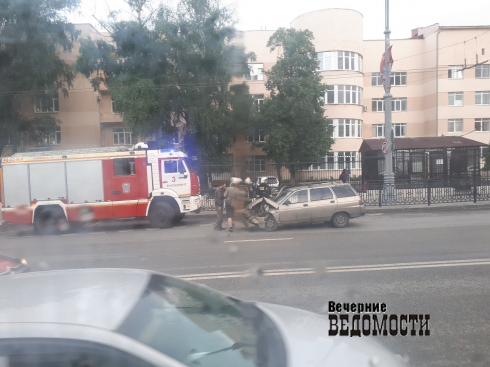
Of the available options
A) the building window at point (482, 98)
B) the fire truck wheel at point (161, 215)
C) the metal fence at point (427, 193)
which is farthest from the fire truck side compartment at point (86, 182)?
the building window at point (482, 98)

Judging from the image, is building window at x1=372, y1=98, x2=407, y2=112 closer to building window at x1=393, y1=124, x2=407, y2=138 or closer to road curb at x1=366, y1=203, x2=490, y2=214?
building window at x1=393, y1=124, x2=407, y2=138

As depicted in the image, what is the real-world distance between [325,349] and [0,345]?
163 centimetres

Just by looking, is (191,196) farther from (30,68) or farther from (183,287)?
(183,287)

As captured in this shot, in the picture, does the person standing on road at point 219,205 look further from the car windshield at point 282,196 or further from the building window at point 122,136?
the building window at point 122,136

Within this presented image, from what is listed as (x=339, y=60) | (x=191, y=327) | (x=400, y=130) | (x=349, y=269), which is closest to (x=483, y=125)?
(x=400, y=130)

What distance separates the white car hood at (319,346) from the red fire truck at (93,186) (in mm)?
11639

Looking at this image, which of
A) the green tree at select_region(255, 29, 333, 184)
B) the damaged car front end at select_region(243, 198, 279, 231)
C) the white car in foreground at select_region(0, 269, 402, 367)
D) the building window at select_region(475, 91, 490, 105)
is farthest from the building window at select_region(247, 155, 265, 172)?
the building window at select_region(475, 91, 490, 105)

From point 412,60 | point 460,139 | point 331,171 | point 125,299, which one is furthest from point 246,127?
point 412,60

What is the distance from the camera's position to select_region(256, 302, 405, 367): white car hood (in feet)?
7.70

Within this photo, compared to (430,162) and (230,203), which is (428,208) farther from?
(430,162)

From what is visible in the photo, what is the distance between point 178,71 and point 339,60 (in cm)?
1839

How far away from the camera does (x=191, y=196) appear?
14656 millimetres

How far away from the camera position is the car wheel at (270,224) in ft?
41.0

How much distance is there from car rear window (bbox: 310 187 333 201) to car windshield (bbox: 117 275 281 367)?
32.7 feet
